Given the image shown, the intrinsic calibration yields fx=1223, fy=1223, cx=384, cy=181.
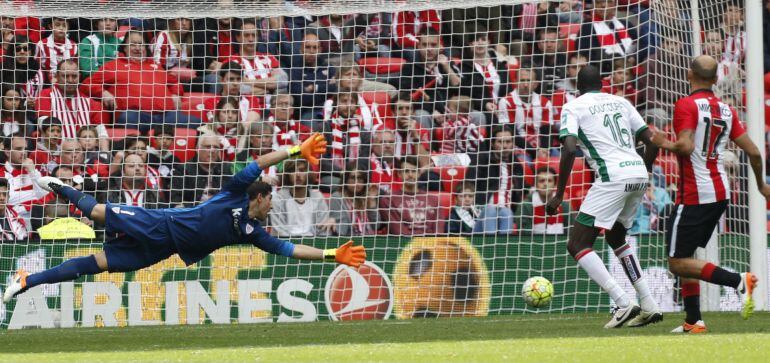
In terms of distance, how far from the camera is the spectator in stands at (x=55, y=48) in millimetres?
A: 13875

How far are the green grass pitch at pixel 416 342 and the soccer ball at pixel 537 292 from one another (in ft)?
0.56

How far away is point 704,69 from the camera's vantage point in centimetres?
889

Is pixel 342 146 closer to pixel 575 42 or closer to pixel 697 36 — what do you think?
pixel 575 42

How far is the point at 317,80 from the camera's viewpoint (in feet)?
46.3

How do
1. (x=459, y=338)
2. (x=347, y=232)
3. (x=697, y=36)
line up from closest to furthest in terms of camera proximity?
(x=459, y=338) → (x=697, y=36) → (x=347, y=232)

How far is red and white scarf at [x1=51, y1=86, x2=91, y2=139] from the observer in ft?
44.5

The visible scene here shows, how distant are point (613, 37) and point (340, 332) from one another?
5.79 m

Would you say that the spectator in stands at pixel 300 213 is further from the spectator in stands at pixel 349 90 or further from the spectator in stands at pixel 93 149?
the spectator in stands at pixel 93 149

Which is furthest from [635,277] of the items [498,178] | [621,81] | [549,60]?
[549,60]

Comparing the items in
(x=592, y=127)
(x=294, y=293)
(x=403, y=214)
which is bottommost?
(x=294, y=293)

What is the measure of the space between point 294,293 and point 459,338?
419 cm

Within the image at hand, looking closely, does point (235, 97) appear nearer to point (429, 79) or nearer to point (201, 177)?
point (201, 177)

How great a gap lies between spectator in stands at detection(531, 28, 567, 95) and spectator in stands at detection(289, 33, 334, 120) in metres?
2.42

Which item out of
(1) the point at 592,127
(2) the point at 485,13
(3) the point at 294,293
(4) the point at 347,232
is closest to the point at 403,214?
(4) the point at 347,232
